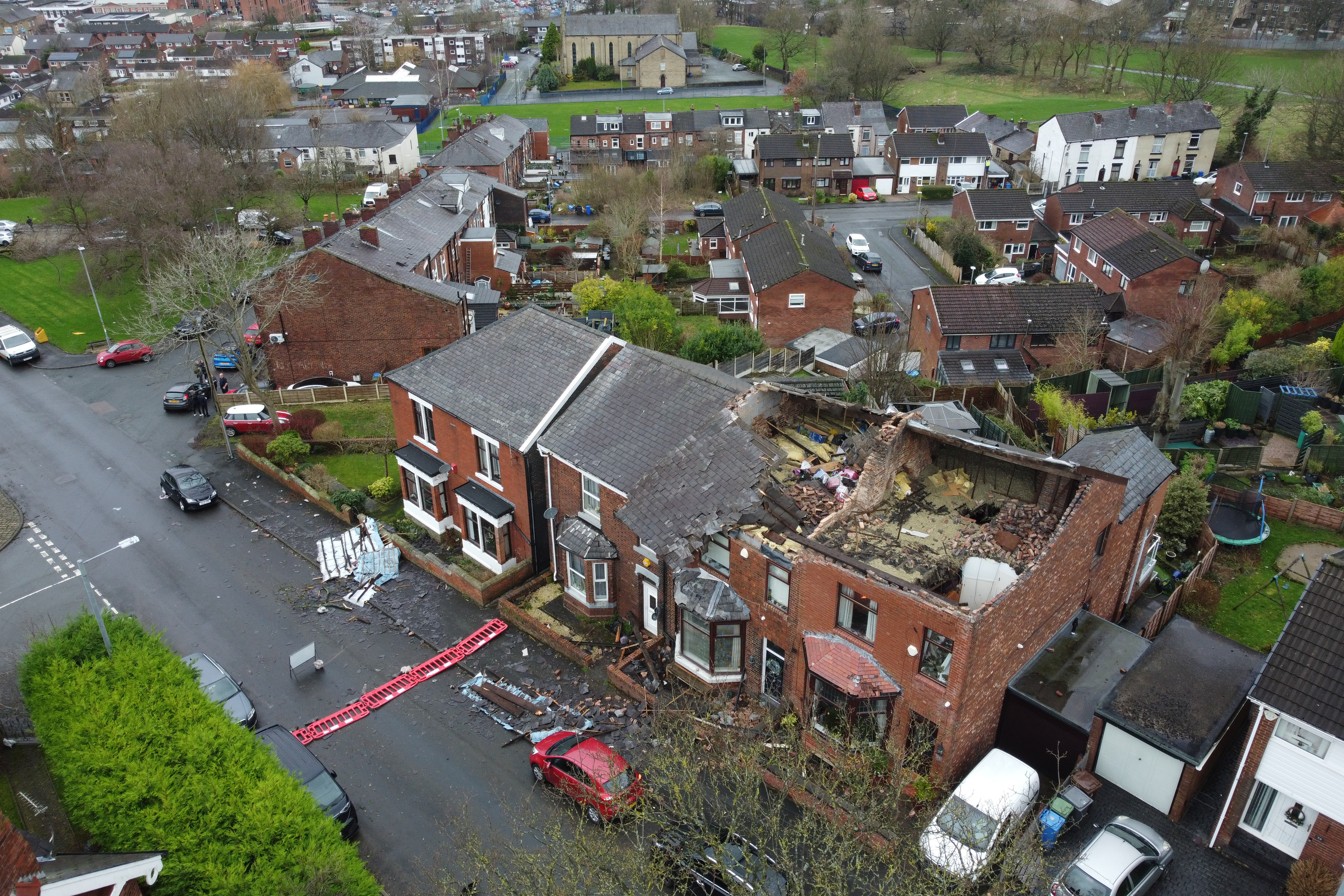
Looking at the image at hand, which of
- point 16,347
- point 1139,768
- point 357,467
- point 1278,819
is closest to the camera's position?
point 1278,819

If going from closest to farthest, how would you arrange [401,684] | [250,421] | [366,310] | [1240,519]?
[401,684], [1240,519], [250,421], [366,310]

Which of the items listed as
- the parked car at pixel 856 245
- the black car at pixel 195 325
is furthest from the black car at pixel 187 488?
the parked car at pixel 856 245

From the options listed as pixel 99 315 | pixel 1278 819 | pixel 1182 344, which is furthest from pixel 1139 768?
pixel 99 315

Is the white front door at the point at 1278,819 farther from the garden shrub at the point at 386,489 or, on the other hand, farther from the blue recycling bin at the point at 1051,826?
the garden shrub at the point at 386,489

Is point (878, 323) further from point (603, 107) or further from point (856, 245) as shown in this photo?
point (603, 107)

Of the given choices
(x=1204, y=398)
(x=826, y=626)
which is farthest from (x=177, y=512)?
(x=1204, y=398)

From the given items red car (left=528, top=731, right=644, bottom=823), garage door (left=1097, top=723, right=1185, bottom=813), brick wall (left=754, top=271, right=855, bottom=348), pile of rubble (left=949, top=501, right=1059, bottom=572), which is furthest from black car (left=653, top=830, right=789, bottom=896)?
brick wall (left=754, top=271, right=855, bottom=348)
